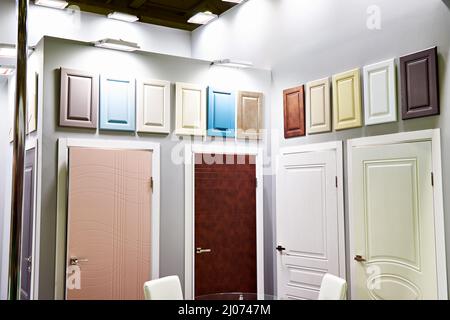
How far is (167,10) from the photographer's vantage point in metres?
1.79

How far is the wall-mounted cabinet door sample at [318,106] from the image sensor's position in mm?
1993

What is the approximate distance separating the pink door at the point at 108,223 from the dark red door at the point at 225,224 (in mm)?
306

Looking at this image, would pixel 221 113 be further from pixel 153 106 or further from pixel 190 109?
pixel 153 106

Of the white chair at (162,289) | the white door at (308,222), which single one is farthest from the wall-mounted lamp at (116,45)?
the white chair at (162,289)

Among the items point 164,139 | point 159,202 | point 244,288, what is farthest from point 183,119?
point 244,288

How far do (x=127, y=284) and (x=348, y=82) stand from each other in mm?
1402

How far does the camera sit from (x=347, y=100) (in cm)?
188

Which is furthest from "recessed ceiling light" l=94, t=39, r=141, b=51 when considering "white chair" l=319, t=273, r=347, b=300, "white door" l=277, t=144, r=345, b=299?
"white chair" l=319, t=273, r=347, b=300

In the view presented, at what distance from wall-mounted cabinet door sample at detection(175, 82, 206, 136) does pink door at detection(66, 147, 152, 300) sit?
0.26 m

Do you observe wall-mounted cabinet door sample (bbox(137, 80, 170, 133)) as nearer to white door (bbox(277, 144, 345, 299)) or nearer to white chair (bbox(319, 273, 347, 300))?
white door (bbox(277, 144, 345, 299))

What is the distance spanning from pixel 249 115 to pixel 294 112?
0.27 metres

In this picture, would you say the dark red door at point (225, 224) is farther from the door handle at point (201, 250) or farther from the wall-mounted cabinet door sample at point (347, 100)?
the wall-mounted cabinet door sample at point (347, 100)

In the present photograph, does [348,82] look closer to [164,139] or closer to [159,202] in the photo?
[164,139]

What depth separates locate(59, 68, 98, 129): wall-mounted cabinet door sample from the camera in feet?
6.02
